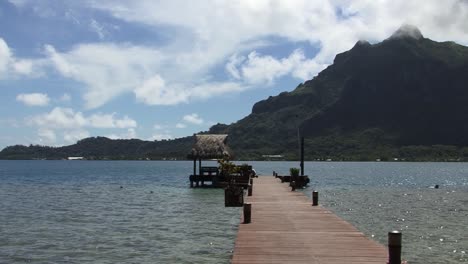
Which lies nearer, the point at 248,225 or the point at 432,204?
the point at 248,225

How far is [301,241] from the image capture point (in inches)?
749

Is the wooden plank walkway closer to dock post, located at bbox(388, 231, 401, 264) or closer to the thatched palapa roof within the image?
dock post, located at bbox(388, 231, 401, 264)

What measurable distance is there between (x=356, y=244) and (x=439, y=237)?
36.0 ft

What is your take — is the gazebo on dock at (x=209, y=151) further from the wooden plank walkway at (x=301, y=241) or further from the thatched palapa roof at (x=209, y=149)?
the wooden plank walkway at (x=301, y=241)

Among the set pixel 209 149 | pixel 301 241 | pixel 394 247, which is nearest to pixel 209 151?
pixel 209 149

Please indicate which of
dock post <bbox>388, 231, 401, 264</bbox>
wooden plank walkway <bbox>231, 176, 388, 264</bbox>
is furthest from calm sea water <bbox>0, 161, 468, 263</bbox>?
dock post <bbox>388, 231, 401, 264</bbox>

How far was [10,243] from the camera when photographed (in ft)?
84.9

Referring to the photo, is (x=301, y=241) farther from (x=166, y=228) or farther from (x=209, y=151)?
(x=209, y=151)

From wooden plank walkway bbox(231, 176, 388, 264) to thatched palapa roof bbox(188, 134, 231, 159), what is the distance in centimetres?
3426

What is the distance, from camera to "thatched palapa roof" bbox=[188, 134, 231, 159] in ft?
205

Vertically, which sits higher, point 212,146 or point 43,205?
point 212,146

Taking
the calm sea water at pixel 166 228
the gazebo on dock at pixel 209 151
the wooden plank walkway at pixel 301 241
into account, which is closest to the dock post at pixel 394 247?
the wooden plank walkway at pixel 301 241

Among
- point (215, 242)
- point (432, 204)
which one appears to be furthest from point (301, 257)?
point (432, 204)

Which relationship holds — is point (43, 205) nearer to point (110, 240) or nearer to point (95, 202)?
point (95, 202)
